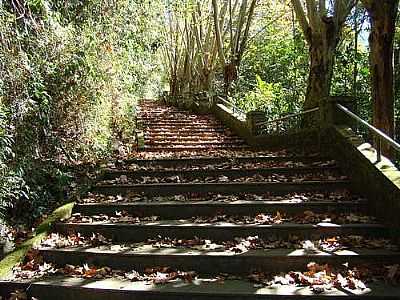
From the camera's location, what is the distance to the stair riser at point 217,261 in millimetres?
4535

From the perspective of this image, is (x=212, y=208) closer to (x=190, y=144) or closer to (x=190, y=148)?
(x=190, y=148)

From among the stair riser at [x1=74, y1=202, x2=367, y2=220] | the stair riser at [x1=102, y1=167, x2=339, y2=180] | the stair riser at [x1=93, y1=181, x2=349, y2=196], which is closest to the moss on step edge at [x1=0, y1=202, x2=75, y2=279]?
the stair riser at [x1=74, y1=202, x2=367, y2=220]

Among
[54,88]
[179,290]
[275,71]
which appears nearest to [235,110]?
[275,71]

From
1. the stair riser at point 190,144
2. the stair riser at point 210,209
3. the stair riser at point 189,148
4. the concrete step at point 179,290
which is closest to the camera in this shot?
→ the concrete step at point 179,290

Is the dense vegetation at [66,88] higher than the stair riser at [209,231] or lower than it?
higher

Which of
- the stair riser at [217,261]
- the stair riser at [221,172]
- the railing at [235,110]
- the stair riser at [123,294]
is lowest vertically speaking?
the stair riser at [123,294]

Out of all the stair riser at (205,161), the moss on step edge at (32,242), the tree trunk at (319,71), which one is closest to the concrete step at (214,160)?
the stair riser at (205,161)

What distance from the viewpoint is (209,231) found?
5438 millimetres

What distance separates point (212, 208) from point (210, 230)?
0.68 m

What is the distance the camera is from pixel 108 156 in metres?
9.47

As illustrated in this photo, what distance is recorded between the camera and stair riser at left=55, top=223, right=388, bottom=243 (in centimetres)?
512

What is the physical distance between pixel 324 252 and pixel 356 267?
1.16ft

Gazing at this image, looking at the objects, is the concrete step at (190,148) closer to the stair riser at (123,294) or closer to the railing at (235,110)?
the railing at (235,110)

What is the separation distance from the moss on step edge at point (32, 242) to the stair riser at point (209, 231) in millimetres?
154
